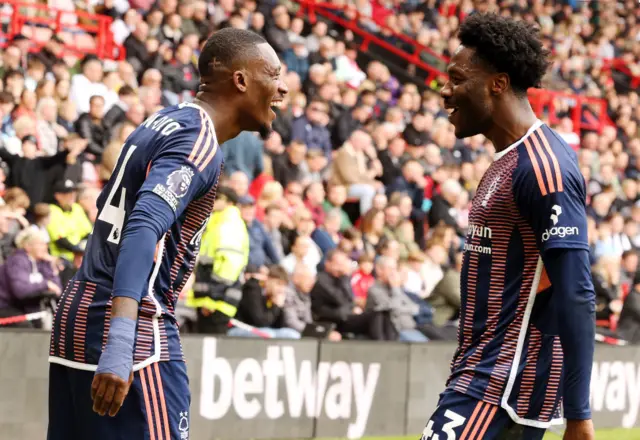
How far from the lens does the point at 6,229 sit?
9.48 metres

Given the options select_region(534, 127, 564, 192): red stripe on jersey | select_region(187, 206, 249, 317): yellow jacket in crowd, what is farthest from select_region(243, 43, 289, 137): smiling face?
select_region(187, 206, 249, 317): yellow jacket in crowd

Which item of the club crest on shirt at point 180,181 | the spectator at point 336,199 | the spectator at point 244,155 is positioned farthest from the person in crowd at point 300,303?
the club crest on shirt at point 180,181

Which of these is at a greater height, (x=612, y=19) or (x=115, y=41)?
(x=612, y=19)

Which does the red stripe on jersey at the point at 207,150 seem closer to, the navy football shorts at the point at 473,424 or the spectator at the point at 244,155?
the navy football shorts at the point at 473,424

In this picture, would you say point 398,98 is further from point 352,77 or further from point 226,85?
point 226,85

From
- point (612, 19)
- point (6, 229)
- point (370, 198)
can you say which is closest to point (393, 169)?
point (370, 198)

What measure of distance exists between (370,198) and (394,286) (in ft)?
8.26

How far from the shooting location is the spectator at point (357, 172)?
14047mm

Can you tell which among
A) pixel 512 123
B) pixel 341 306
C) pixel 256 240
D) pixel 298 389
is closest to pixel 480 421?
pixel 512 123

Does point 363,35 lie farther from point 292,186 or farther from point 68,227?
point 68,227

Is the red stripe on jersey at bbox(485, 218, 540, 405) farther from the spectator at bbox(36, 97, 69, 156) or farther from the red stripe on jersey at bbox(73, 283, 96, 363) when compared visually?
the spectator at bbox(36, 97, 69, 156)

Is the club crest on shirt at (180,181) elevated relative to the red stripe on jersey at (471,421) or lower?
elevated

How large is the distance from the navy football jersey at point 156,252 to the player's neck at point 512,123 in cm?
105

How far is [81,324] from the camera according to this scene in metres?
3.89
